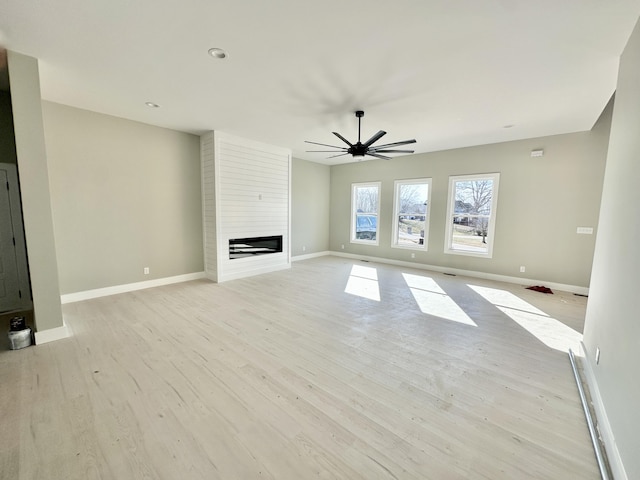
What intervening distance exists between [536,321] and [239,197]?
17.6 feet

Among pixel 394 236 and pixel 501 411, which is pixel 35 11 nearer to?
pixel 501 411

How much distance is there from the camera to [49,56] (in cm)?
260

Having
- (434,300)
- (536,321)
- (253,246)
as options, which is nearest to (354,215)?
(253,246)

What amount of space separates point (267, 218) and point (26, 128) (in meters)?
3.92

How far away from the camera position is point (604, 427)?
1.70 m

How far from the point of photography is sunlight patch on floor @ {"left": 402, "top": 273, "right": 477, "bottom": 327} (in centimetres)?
366

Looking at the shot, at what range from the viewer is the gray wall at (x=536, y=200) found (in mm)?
4645

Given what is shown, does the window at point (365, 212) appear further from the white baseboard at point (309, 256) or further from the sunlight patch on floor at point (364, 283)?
the sunlight patch on floor at point (364, 283)

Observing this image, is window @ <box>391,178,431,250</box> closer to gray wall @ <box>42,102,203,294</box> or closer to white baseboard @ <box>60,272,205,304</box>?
gray wall @ <box>42,102,203,294</box>

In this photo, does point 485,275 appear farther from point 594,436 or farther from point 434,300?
point 594,436

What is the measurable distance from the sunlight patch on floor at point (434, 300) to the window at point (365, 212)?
234 cm

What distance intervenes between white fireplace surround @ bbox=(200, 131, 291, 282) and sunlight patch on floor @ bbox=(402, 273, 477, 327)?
10.5 ft

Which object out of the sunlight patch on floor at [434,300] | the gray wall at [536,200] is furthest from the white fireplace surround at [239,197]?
the gray wall at [536,200]

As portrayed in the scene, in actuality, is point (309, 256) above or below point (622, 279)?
below
